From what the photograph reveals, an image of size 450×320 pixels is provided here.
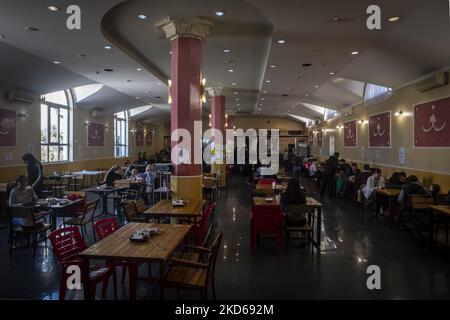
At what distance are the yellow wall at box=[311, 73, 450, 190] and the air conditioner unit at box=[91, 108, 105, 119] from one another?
36.1ft

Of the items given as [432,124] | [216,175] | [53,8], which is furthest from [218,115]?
[53,8]

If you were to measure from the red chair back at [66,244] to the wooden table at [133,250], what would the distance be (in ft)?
1.16

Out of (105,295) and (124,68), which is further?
(124,68)

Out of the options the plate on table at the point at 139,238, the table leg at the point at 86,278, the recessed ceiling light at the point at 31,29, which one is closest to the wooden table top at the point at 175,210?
the plate on table at the point at 139,238

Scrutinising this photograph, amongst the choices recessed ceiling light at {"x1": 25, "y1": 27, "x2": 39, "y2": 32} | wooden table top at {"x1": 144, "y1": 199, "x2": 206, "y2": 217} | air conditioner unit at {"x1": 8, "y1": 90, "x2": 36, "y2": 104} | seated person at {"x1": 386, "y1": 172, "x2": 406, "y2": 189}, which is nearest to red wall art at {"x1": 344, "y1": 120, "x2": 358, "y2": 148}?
seated person at {"x1": 386, "y1": 172, "x2": 406, "y2": 189}

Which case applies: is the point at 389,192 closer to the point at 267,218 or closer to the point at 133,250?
the point at 267,218

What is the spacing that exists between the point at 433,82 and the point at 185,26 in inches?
212

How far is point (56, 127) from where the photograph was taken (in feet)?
39.7

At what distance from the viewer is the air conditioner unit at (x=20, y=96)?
9.20 metres

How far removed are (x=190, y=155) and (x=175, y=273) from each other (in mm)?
3249

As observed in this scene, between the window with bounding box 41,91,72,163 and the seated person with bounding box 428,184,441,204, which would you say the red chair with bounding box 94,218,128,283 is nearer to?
the seated person with bounding box 428,184,441,204

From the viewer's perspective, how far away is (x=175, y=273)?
320 centimetres
